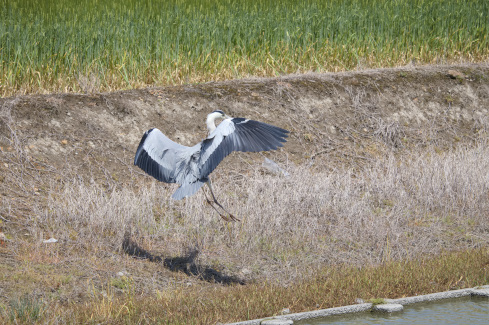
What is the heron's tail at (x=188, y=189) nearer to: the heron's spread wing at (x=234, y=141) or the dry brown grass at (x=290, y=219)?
the heron's spread wing at (x=234, y=141)

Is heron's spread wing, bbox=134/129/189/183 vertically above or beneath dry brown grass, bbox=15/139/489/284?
above

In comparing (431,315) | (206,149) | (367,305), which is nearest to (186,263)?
(206,149)

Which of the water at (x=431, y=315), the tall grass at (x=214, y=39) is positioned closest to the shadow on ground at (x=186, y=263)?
the water at (x=431, y=315)

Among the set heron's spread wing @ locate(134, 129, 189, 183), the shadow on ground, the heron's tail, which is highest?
heron's spread wing @ locate(134, 129, 189, 183)

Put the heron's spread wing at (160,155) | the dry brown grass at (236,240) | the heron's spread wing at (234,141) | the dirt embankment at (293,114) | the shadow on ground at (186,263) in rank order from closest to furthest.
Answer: the dry brown grass at (236,240) → the heron's spread wing at (234,141) → the heron's spread wing at (160,155) → the shadow on ground at (186,263) → the dirt embankment at (293,114)

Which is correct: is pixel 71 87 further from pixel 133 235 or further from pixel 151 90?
pixel 133 235

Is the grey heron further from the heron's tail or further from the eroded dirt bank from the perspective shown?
the eroded dirt bank

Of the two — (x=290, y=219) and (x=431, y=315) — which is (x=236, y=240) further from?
(x=431, y=315)

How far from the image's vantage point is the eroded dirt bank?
6199mm

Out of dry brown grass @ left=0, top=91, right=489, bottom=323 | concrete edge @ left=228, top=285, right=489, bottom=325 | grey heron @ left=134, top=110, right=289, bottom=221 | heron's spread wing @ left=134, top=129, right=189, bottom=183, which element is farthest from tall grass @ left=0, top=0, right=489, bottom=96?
concrete edge @ left=228, top=285, right=489, bottom=325

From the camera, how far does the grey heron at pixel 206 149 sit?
18.2ft

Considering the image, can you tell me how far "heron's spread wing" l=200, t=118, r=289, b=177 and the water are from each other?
155cm

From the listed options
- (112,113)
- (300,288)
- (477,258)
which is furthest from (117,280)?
(112,113)

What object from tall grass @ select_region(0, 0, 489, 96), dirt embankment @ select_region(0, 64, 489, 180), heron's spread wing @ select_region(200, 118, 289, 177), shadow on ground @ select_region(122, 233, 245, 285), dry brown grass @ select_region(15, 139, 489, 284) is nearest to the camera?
heron's spread wing @ select_region(200, 118, 289, 177)
